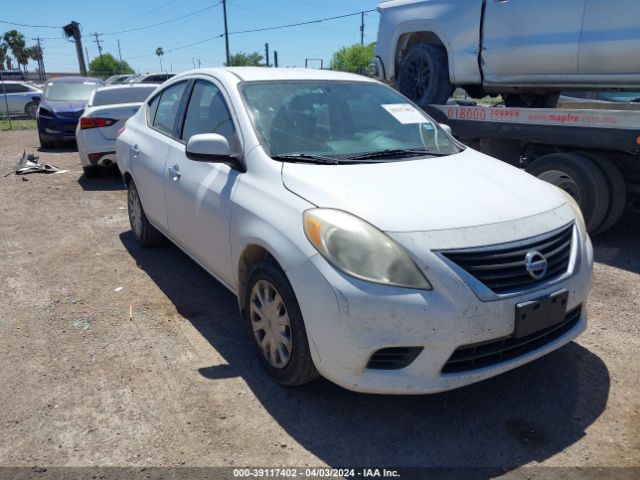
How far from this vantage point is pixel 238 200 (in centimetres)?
310

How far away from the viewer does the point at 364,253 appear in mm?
2451

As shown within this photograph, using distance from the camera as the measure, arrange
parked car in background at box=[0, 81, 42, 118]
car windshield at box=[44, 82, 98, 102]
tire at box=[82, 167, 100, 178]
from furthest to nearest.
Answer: parked car in background at box=[0, 81, 42, 118]
car windshield at box=[44, 82, 98, 102]
tire at box=[82, 167, 100, 178]

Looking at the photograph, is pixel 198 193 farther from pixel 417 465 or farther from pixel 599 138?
pixel 599 138

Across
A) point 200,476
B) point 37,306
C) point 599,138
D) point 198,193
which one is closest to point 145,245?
point 37,306

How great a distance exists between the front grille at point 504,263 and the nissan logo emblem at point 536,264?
0.05 feet

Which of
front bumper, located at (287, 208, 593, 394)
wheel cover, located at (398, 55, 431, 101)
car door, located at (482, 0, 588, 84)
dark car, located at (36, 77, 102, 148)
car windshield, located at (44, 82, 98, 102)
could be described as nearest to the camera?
front bumper, located at (287, 208, 593, 394)

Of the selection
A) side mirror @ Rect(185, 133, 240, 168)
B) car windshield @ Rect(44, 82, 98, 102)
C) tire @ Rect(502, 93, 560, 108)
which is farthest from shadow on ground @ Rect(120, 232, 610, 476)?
car windshield @ Rect(44, 82, 98, 102)

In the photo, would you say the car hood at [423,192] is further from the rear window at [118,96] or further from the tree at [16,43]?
the tree at [16,43]

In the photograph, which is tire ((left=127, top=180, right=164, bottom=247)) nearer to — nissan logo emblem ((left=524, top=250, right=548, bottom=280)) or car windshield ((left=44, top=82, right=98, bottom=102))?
nissan logo emblem ((left=524, top=250, right=548, bottom=280))

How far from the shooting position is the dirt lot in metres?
2.52

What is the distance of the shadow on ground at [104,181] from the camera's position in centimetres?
847

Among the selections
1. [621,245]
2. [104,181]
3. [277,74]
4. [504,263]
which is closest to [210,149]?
[277,74]

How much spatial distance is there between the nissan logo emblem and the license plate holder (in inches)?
4.5

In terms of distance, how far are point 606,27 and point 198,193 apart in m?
4.24
